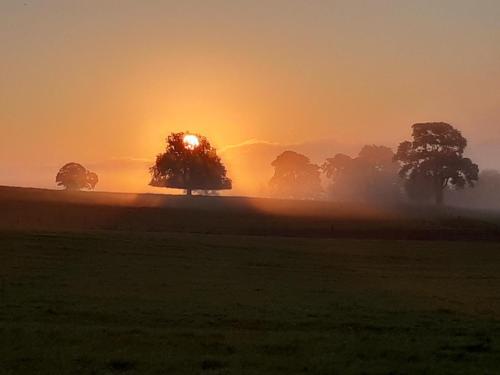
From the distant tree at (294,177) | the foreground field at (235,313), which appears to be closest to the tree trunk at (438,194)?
the distant tree at (294,177)

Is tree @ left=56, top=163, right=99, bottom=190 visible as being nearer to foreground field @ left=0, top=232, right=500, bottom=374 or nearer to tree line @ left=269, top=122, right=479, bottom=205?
tree line @ left=269, top=122, right=479, bottom=205

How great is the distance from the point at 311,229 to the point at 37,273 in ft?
121

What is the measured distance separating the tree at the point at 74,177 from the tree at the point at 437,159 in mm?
81809

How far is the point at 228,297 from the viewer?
2005cm

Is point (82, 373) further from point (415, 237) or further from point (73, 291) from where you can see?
point (415, 237)

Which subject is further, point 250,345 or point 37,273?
point 37,273

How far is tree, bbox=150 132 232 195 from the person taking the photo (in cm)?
10625

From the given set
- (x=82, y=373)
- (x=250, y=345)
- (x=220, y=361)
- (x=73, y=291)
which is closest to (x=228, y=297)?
(x=73, y=291)

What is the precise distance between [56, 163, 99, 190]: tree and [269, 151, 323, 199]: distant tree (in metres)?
43.8

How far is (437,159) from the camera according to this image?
9612 cm

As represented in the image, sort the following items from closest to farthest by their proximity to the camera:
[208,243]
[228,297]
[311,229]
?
1. [228,297]
2. [208,243]
3. [311,229]

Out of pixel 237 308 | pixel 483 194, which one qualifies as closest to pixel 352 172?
pixel 483 194

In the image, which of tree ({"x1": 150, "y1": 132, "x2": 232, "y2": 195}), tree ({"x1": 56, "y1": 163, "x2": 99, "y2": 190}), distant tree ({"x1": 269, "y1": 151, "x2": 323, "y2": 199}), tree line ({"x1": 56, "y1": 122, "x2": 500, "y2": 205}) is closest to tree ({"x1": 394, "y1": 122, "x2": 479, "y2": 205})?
tree line ({"x1": 56, "y1": 122, "x2": 500, "y2": 205})

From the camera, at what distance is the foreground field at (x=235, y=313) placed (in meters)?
12.2
